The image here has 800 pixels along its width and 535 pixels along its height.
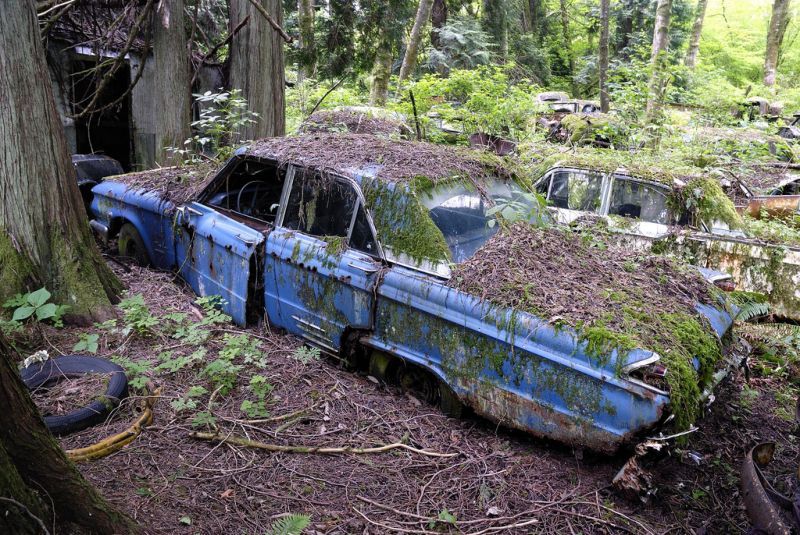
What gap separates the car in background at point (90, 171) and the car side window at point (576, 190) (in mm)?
6008

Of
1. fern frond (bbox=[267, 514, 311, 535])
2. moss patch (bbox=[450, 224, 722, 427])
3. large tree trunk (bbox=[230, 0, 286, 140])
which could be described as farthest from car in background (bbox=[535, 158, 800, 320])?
fern frond (bbox=[267, 514, 311, 535])

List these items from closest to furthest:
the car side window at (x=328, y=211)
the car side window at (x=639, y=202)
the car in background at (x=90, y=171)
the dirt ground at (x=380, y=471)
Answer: the dirt ground at (x=380, y=471) → the car side window at (x=328, y=211) → the car side window at (x=639, y=202) → the car in background at (x=90, y=171)

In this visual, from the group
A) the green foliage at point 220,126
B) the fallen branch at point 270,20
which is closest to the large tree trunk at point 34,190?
the green foliage at point 220,126

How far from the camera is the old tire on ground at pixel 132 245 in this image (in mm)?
6434

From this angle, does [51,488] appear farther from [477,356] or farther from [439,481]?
[477,356]

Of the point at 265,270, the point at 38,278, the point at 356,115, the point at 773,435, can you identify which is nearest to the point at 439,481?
the point at 265,270

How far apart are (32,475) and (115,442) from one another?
127 centimetres

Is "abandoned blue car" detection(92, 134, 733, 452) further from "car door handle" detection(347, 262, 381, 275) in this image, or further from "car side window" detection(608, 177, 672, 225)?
"car side window" detection(608, 177, 672, 225)

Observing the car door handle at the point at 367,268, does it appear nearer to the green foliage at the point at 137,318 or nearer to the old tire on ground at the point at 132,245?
the green foliage at the point at 137,318

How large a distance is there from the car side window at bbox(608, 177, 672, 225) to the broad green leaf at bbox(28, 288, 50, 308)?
589cm

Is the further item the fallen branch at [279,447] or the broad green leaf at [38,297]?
the broad green leaf at [38,297]

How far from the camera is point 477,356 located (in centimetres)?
373

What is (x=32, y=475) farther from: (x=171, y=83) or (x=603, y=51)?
(x=603, y=51)

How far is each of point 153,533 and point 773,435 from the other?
4231 millimetres
